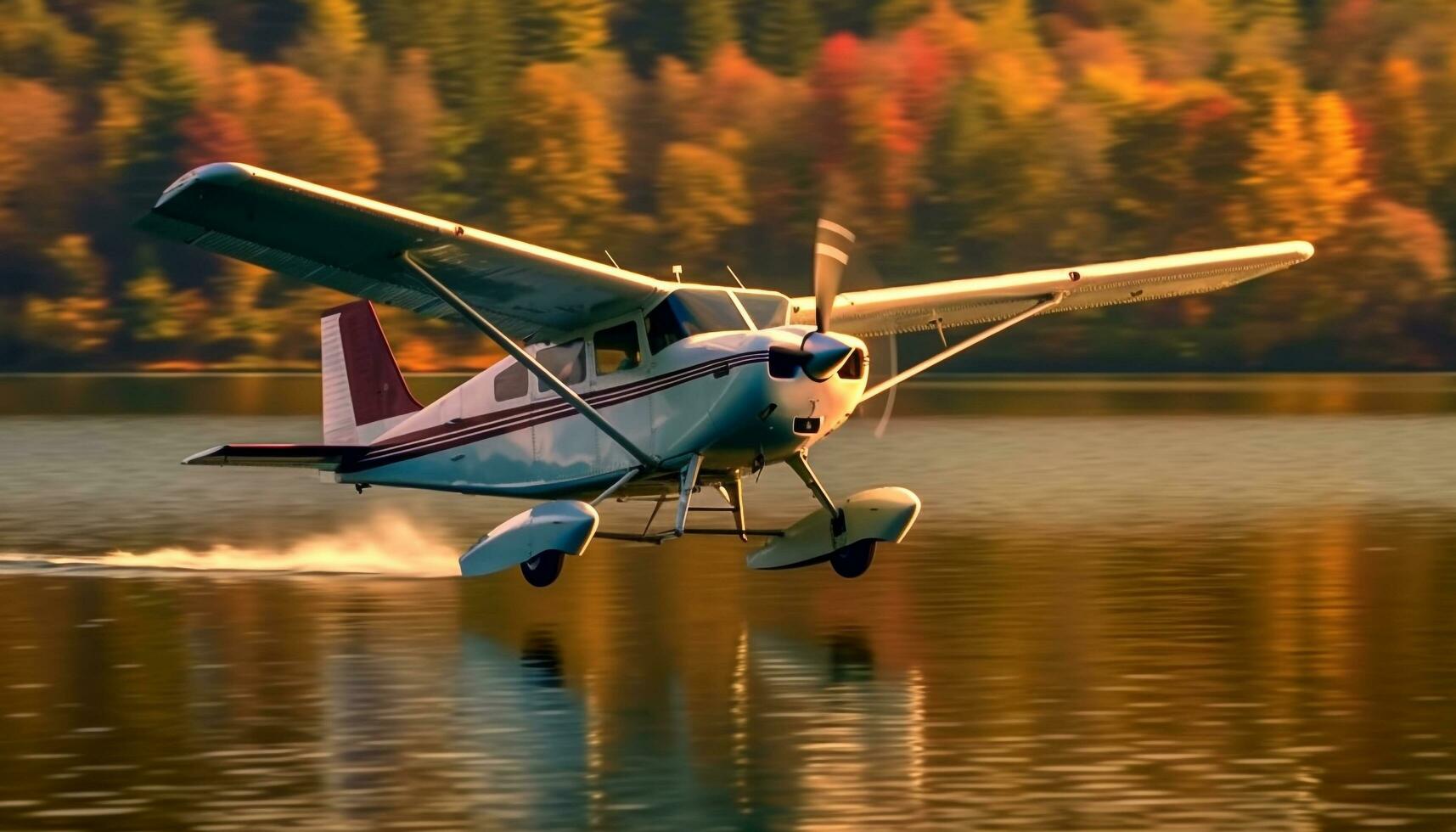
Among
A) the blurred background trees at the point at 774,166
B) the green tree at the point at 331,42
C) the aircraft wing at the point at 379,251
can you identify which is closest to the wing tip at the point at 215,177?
the aircraft wing at the point at 379,251

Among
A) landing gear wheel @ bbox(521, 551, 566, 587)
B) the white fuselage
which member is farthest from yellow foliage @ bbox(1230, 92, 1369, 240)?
landing gear wheel @ bbox(521, 551, 566, 587)

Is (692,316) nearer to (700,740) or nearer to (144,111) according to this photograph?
(700,740)

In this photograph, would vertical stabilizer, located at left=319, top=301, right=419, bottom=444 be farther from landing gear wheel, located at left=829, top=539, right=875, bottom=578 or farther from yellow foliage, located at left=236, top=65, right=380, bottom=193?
yellow foliage, located at left=236, top=65, right=380, bottom=193

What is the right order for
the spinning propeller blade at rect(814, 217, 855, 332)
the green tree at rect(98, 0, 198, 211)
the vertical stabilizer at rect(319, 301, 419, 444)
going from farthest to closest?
the green tree at rect(98, 0, 198, 211) → the vertical stabilizer at rect(319, 301, 419, 444) → the spinning propeller blade at rect(814, 217, 855, 332)

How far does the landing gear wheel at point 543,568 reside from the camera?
15084 millimetres

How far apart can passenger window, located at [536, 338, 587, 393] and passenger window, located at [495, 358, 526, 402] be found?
0.38m

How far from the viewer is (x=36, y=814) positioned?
27.5 ft

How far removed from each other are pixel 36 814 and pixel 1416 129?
264 ft

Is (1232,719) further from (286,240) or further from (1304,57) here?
(1304,57)

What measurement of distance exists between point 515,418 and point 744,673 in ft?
16.5

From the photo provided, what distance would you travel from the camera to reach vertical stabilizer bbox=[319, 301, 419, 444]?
1745 centimetres

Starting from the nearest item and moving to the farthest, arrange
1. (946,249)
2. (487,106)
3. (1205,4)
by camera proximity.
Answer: (946,249) → (487,106) → (1205,4)

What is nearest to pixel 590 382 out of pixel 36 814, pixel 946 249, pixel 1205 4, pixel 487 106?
pixel 36 814

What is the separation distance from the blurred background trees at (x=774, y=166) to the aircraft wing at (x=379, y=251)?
5793 cm
